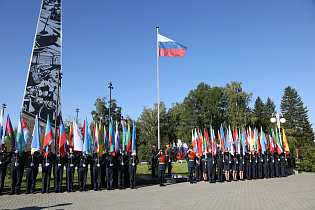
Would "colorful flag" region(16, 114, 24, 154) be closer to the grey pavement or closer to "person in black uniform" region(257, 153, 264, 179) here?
the grey pavement

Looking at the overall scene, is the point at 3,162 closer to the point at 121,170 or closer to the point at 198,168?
the point at 121,170

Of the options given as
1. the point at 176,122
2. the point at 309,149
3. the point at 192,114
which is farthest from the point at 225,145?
the point at 176,122

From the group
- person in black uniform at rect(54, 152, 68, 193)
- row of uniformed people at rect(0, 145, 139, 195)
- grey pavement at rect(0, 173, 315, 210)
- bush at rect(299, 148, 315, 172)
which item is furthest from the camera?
bush at rect(299, 148, 315, 172)

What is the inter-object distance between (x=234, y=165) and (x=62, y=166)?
990 centimetres

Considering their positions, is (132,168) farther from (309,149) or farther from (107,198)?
(309,149)

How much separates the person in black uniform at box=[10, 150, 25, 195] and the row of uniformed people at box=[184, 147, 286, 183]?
8424 millimetres

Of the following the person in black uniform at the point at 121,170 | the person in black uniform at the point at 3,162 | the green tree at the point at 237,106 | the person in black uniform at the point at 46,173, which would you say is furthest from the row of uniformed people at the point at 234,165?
the green tree at the point at 237,106

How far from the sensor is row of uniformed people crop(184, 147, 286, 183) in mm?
14273

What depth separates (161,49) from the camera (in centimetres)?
1873

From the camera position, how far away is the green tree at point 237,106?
160ft

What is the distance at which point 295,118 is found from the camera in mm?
64125

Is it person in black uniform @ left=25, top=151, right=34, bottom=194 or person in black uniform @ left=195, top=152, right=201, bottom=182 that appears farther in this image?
person in black uniform @ left=195, top=152, right=201, bottom=182

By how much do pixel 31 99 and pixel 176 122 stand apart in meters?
37.5

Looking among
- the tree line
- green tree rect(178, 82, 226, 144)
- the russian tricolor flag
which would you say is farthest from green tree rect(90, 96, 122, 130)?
the russian tricolor flag
